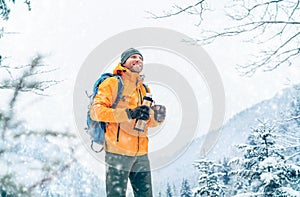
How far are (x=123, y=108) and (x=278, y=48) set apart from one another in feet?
9.25

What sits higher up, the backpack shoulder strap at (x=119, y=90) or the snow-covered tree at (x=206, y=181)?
the backpack shoulder strap at (x=119, y=90)

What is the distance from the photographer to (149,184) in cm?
349

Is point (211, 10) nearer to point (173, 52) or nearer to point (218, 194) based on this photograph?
point (173, 52)

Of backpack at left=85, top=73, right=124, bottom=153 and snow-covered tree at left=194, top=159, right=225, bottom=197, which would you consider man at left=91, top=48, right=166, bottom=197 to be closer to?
backpack at left=85, top=73, right=124, bottom=153

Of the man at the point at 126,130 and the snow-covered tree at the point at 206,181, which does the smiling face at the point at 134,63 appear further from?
the snow-covered tree at the point at 206,181

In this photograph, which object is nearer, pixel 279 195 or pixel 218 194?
pixel 279 195

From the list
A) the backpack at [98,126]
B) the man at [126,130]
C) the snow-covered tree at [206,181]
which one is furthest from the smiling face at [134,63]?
the snow-covered tree at [206,181]

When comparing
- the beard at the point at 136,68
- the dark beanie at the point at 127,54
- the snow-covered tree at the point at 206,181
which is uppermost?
the dark beanie at the point at 127,54

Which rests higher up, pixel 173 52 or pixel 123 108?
pixel 173 52

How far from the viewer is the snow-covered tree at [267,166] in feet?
44.6

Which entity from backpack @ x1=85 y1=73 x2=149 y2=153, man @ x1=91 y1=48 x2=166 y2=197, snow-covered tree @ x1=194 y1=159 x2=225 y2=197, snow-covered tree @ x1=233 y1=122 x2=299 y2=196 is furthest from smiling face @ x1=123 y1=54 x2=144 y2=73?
snow-covered tree @ x1=194 y1=159 x2=225 y2=197

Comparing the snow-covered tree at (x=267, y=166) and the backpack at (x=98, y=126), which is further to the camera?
the snow-covered tree at (x=267, y=166)

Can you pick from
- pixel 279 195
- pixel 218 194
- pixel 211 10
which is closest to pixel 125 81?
pixel 211 10

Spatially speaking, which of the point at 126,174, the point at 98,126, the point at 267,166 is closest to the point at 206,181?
the point at 267,166
